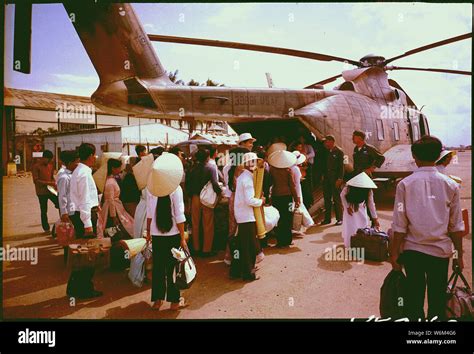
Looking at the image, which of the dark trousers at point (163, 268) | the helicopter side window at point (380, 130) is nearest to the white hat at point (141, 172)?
the dark trousers at point (163, 268)

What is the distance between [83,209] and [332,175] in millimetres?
5874

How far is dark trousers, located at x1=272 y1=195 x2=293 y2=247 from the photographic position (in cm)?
650

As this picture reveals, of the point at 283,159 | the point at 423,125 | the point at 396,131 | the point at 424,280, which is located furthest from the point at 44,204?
the point at 423,125

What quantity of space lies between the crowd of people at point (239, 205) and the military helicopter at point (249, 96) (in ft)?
6.11

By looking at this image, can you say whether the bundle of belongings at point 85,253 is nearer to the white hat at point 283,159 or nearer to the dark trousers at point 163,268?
the dark trousers at point 163,268

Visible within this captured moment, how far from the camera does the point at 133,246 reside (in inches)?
172

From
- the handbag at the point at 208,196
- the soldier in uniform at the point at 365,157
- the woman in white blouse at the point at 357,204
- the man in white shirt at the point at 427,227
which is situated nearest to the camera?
the man in white shirt at the point at 427,227

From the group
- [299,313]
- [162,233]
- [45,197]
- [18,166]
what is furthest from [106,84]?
[18,166]

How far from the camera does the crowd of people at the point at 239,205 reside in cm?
288

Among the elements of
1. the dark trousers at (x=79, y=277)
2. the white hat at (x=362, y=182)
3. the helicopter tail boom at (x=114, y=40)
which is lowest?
the dark trousers at (x=79, y=277)

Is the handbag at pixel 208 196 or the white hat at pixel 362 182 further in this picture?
the handbag at pixel 208 196

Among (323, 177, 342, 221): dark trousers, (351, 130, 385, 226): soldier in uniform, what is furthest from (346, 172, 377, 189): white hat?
(323, 177, 342, 221): dark trousers
